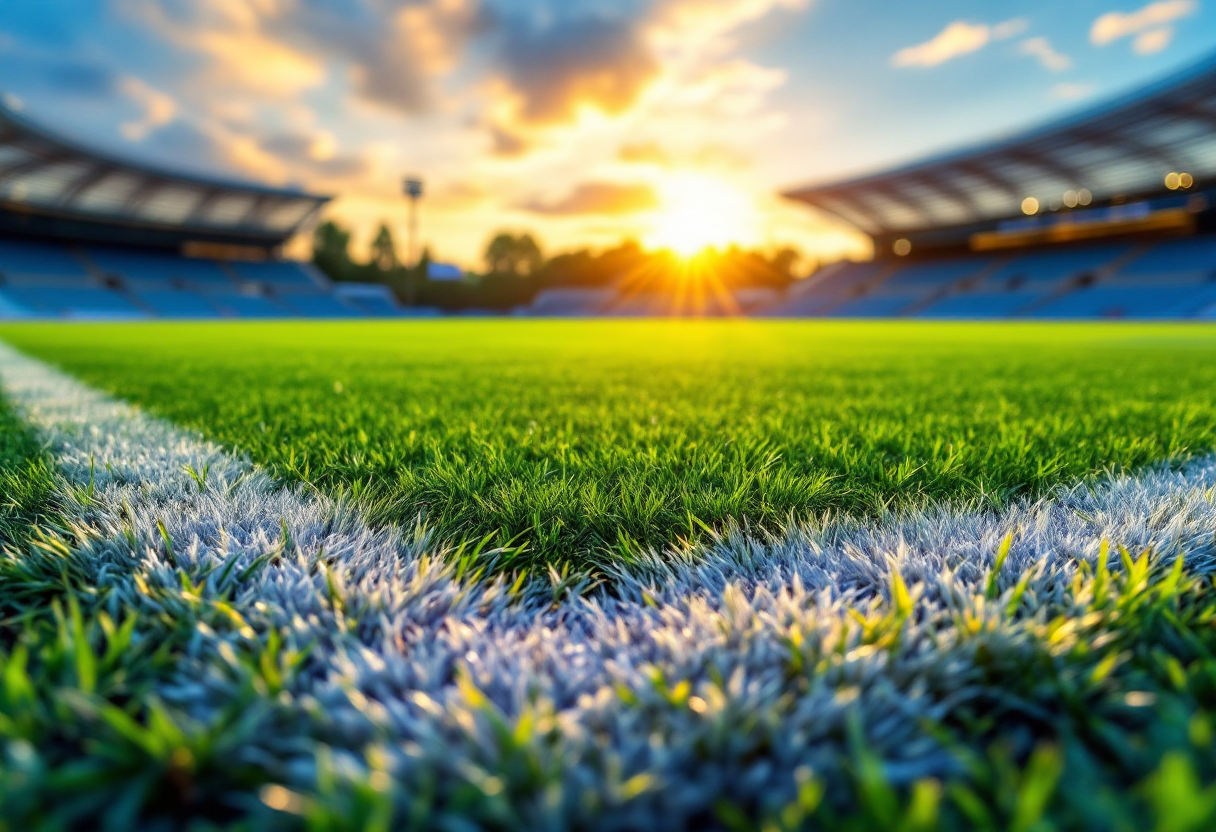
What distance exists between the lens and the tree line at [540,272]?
205 feet

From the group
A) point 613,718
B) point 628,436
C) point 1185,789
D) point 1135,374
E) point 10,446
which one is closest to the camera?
point 1185,789

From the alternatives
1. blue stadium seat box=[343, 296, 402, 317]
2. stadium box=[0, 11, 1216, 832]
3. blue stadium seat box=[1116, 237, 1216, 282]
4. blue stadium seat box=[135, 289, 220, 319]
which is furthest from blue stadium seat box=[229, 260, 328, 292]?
blue stadium seat box=[1116, 237, 1216, 282]

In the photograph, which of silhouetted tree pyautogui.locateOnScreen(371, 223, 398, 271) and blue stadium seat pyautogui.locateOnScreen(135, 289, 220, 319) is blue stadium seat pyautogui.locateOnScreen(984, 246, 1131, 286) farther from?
silhouetted tree pyautogui.locateOnScreen(371, 223, 398, 271)

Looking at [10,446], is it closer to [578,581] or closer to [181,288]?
[578,581]

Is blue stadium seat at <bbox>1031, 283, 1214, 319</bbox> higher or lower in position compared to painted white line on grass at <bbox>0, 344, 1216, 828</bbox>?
higher

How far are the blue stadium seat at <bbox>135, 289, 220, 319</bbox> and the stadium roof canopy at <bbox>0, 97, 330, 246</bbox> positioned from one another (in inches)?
193

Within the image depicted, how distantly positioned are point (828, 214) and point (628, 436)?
52.4 metres

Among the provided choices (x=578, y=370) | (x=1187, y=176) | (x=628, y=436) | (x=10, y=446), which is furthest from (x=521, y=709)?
(x=1187, y=176)

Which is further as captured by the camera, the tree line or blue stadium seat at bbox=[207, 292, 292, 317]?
the tree line

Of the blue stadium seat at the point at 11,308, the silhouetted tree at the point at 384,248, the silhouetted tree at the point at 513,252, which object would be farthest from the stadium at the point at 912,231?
the silhouetted tree at the point at 513,252

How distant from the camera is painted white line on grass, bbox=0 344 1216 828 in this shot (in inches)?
27.2

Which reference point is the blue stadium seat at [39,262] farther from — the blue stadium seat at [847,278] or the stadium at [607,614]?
the blue stadium seat at [847,278]

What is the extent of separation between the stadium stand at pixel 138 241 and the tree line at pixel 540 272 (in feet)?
33.0

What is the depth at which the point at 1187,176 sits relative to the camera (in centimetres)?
3481
